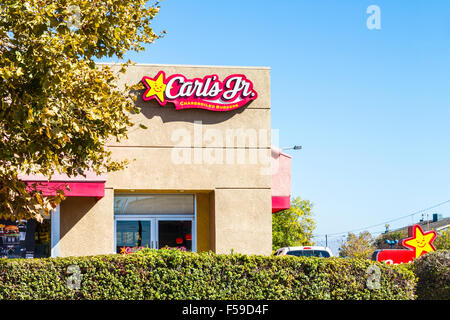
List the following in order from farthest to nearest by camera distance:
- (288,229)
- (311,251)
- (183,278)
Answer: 1. (288,229)
2. (311,251)
3. (183,278)

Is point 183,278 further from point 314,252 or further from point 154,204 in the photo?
point 154,204

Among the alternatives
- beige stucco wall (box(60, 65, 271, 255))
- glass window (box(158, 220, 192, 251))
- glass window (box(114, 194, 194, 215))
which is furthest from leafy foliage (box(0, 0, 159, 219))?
glass window (box(158, 220, 192, 251))

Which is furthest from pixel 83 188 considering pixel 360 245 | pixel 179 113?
pixel 360 245

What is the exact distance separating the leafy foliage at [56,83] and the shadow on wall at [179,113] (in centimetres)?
646

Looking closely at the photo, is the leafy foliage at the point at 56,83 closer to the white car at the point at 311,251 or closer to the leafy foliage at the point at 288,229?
the white car at the point at 311,251

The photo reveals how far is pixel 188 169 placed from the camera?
19547mm

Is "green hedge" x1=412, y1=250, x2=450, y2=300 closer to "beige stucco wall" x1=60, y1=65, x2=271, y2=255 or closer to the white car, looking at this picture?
the white car

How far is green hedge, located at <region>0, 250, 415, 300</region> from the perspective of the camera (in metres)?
11.9

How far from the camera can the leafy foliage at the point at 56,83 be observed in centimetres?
949

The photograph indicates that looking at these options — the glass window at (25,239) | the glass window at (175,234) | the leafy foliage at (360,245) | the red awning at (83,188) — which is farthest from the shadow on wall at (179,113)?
the leafy foliage at (360,245)

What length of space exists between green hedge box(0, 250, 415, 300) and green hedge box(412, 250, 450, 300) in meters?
1.37

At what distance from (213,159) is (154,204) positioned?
2.67m
